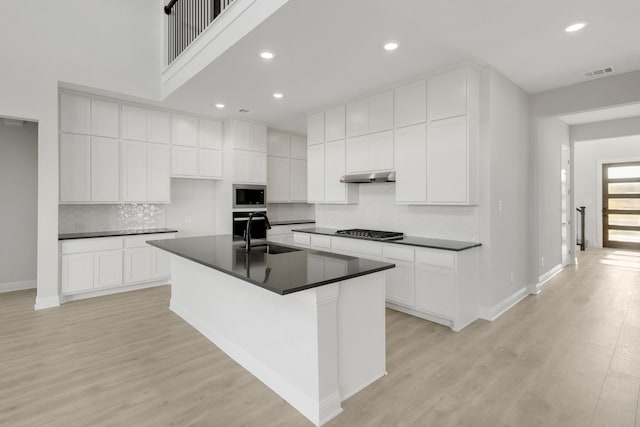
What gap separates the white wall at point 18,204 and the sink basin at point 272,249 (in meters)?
4.21

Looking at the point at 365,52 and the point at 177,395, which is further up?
the point at 365,52

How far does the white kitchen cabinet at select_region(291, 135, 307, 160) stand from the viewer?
7070 mm

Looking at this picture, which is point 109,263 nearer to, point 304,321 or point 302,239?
point 302,239

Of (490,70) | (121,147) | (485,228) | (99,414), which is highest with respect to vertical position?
(490,70)

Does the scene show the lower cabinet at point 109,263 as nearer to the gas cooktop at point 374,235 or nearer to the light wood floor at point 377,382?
the light wood floor at point 377,382

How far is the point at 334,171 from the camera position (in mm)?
5082

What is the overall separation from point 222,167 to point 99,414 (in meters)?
4.37

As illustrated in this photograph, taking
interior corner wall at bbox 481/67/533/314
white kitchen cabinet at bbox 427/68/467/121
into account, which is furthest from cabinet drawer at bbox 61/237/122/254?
interior corner wall at bbox 481/67/533/314

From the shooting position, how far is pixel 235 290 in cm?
278

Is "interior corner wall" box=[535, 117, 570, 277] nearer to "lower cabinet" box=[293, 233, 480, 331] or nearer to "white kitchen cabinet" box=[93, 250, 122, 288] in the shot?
"lower cabinet" box=[293, 233, 480, 331]

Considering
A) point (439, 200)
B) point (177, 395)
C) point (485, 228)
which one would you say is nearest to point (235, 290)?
point (177, 395)

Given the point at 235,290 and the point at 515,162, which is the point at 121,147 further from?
the point at 515,162

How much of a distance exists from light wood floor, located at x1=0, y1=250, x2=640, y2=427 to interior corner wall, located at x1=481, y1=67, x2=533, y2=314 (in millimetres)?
485

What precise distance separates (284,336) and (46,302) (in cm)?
374
